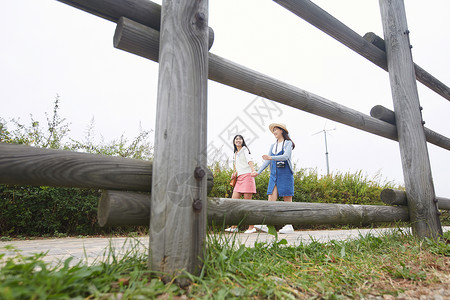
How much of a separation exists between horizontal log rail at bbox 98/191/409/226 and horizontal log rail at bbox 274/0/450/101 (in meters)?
1.58

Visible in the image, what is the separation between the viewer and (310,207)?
211 centimetres

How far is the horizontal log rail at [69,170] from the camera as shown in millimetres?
1136

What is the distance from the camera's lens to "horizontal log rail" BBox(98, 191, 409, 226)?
4.46 feet

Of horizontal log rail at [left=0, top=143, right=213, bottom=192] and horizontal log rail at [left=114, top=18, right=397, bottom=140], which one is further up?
horizontal log rail at [left=114, top=18, right=397, bottom=140]

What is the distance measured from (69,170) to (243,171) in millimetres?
4155

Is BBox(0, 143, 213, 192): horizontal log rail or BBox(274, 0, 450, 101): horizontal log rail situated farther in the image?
BBox(274, 0, 450, 101): horizontal log rail

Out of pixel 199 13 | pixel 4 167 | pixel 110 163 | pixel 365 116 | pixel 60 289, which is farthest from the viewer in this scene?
pixel 365 116

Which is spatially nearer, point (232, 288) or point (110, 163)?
point (232, 288)

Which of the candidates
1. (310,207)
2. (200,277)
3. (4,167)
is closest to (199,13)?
(4,167)

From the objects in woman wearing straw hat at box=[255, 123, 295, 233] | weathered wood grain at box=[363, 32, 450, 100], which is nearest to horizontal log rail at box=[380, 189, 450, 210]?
weathered wood grain at box=[363, 32, 450, 100]

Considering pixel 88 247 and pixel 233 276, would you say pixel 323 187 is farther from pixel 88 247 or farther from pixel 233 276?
pixel 233 276

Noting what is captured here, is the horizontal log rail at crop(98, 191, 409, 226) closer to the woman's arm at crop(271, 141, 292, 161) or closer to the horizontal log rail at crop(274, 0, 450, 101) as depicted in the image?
the horizontal log rail at crop(274, 0, 450, 101)

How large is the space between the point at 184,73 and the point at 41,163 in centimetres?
76

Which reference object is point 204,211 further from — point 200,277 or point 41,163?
point 41,163
